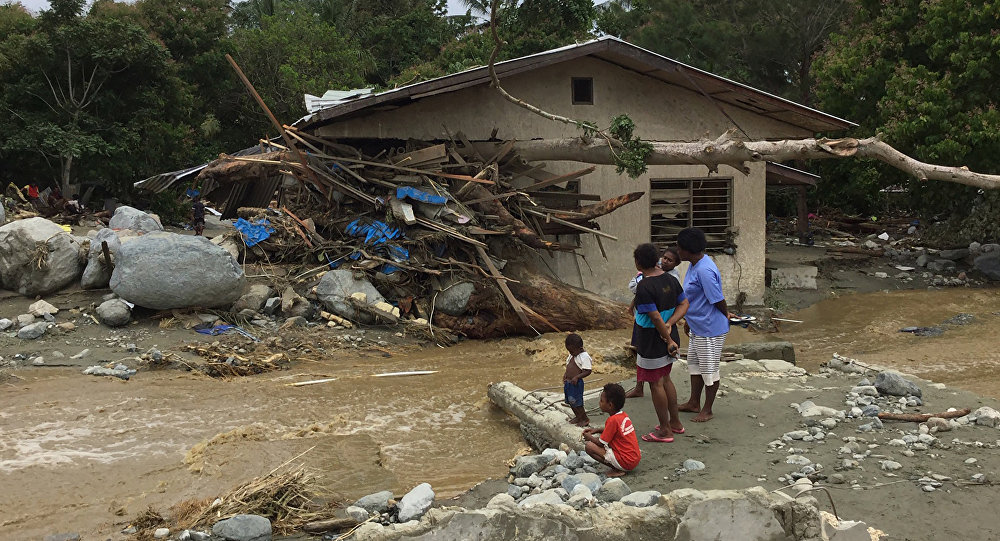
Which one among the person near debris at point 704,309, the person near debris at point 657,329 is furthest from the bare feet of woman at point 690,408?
the person near debris at point 657,329

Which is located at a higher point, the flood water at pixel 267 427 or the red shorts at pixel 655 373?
the red shorts at pixel 655 373

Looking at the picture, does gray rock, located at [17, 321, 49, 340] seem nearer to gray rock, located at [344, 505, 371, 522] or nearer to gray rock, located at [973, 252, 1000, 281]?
gray rock, located at [344, 505, 371, 522]

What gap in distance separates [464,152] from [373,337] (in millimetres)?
3608

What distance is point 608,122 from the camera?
538 inches

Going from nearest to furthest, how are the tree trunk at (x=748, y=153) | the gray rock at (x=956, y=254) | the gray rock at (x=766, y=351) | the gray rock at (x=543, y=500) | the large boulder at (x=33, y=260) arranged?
1. the gray rock at (x=543, y=500)
2. the gray rock at (x=766, y=351)
3. the tree trunk at (x=748, y=153)
4. the large boulder at (x=33, y=260)
5. the gray rock at (x=956, y=254)

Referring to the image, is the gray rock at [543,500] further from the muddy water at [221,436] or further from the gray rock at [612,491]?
the muddy water at [221,436]

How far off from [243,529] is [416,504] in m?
1.04

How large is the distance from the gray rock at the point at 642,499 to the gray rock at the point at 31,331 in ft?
26.5

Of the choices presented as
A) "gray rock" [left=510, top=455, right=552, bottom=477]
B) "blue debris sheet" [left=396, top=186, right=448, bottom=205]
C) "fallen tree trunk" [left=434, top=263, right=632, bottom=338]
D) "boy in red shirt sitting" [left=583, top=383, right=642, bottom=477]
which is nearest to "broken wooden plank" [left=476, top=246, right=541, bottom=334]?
"fallen tree trunk" [left=434, top=263, right=632, bottom=338]

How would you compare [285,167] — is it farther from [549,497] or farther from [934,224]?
[934,224]

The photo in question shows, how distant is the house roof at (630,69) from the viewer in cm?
1179

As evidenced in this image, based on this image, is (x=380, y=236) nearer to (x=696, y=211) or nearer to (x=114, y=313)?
(x=114, y=313)

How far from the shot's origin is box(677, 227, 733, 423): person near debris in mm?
6090

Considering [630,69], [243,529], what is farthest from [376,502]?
[630,69]
